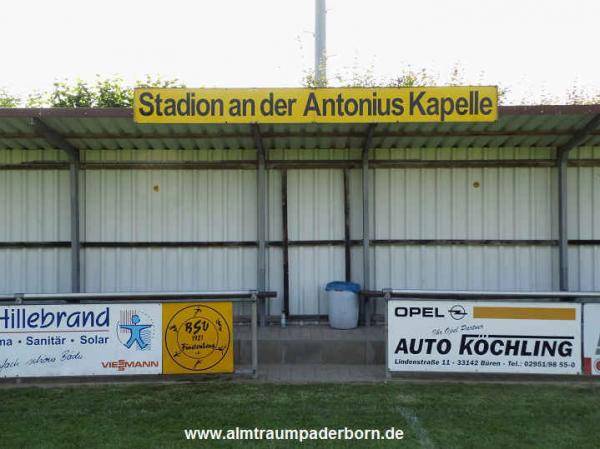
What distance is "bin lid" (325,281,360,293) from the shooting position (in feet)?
28.4

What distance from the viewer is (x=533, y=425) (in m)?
5.05

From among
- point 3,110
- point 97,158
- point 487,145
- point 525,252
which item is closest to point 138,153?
point 97,158

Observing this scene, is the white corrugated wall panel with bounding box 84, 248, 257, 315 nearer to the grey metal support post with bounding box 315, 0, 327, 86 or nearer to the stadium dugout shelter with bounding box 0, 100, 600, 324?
the stadium dugout shelter with bounding box 0, 100, 600, 324

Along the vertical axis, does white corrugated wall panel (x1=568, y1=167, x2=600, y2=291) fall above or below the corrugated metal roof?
below

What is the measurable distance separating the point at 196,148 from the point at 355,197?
117 inches

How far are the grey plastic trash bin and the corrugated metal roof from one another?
2.50m

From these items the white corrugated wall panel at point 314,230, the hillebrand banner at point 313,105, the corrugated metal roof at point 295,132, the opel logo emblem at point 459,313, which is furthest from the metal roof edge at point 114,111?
the white corrugated wall panel at point 314,230

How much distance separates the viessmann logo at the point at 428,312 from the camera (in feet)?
21.0

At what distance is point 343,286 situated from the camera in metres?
8.69

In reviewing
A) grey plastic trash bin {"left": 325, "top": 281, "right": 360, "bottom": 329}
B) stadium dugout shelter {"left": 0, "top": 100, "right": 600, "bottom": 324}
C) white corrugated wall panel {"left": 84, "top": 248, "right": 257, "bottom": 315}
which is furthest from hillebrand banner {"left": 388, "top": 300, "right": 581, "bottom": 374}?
white corrugated wall panel {"left": 84, "top": 248, "right": 257, "bottom": 315}

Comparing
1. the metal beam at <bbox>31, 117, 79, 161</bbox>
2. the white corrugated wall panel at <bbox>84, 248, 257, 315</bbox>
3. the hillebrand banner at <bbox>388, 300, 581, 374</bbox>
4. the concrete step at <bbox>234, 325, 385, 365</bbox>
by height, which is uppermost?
the metal beam at <bbox>31, 117, 79, 161</bbox>

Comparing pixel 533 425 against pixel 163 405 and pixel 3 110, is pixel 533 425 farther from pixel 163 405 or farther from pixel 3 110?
pixel 3 110

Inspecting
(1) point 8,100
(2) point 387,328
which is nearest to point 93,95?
(1) point 8,100

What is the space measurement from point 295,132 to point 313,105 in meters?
1.36
